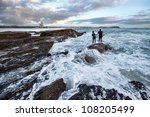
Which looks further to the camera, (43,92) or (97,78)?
(97,78)

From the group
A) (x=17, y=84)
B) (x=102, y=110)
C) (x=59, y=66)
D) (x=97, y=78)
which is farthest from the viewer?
(x=59, y=66)

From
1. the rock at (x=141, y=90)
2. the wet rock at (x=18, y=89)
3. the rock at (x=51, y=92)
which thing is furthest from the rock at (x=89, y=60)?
the rock at (x=51, y=92)

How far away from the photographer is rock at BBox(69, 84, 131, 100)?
21.2 ft

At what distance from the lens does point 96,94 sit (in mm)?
6738

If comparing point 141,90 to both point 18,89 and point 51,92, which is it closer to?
point 51,92

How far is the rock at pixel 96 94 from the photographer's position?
6.47 m

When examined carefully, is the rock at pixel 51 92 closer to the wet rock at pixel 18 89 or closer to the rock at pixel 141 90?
the wet rock at pixel 18 89

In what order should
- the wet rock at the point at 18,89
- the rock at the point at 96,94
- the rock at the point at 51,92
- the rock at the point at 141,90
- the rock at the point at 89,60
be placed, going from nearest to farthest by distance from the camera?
the rock at the point at 51,92
the rock at the point at 96,94
the wet rock at the point at 18,89
the rock at the point at 141,90
the rock at the point at 89,60

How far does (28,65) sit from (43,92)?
16.2 feet

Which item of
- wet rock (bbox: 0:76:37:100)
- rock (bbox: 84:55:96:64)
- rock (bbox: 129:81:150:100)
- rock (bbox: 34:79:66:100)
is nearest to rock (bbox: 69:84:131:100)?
rock (bbox: 34:79:66:100)

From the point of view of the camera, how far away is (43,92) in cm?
647

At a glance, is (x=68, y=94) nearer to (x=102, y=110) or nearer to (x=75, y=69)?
(x=102, y=110)

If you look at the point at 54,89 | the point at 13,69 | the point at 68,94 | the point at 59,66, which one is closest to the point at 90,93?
the point at 68,94

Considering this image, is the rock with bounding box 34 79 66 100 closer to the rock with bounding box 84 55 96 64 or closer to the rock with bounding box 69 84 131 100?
the rock with bounding box 69 84 131 100
